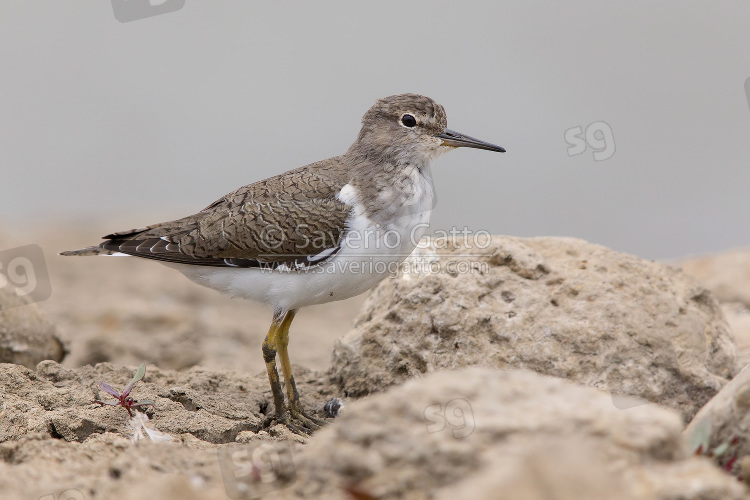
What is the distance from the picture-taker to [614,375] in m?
6.05

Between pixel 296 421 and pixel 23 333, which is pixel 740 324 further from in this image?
pixel 23 333

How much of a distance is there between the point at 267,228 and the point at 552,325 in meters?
2.38

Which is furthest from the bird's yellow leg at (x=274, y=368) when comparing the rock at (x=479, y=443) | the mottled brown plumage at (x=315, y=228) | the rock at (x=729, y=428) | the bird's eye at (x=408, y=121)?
the rock at (x=729, y=428)

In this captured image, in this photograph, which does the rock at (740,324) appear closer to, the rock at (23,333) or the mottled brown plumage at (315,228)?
the mottled brown plumage at (315,228)

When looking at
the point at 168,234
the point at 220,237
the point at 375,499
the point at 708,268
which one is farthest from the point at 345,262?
the point at 708,268

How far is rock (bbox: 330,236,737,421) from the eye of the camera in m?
6.11

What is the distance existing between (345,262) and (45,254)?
864 centimetres

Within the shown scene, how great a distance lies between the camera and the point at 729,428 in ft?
13.5

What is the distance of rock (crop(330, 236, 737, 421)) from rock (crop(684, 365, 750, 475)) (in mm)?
1748

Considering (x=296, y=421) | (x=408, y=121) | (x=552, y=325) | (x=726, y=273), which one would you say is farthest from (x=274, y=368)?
(x=726, y=273)

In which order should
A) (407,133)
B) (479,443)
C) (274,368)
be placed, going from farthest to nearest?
(407,133) → (274,368) → (479,443)

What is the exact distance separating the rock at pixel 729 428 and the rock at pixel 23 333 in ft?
18.0

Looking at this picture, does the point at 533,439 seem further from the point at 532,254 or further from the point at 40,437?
the point at 532,254

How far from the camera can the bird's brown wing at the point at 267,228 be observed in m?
6.48
